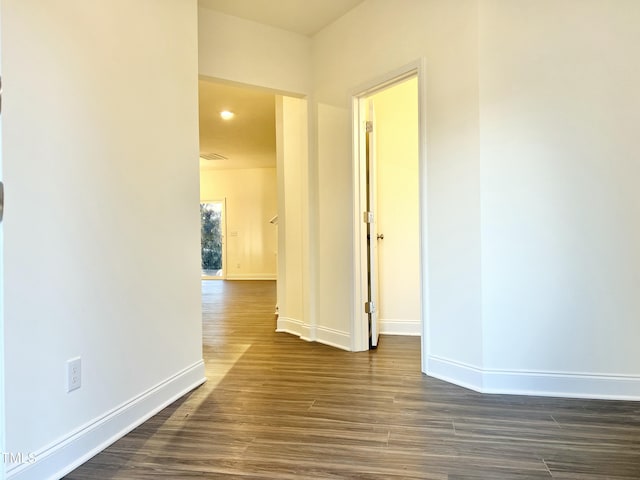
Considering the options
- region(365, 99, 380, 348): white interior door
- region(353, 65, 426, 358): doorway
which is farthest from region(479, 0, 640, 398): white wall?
region(353, 65, 426, 358): doorway

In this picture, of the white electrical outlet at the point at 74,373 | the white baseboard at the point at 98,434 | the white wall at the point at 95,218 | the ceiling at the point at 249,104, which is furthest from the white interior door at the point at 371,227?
the white electrical outlet at the point at 74,373

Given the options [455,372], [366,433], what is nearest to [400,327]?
[455,372]

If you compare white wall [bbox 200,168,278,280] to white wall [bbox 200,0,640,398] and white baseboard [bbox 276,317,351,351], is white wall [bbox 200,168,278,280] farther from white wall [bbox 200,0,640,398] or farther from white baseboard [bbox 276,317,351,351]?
white wall [bbox 200,0,640,398]

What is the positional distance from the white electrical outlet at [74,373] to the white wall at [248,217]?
309 inches

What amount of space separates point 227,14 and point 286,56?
56 centimetres

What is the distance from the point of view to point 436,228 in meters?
2.58

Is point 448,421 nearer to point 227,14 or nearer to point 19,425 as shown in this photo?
point 19,425

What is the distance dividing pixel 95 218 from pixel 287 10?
2.32 m

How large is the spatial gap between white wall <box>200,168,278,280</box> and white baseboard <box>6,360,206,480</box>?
723 cm

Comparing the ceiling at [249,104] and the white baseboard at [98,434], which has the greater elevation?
the ceiling at [249,104]

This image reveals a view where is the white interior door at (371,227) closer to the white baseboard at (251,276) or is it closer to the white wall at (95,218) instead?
the white wall at (95,218)

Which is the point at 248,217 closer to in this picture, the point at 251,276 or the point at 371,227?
the point at 251,276

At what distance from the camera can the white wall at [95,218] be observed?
1384 millimetres

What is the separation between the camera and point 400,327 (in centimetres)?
379
